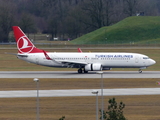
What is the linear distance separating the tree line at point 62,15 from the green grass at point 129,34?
1184 cm

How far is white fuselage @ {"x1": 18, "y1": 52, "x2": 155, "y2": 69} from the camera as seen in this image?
58.8m

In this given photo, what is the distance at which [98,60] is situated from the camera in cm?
5941

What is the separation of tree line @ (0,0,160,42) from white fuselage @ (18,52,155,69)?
70.5 m

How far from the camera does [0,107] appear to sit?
36688mm

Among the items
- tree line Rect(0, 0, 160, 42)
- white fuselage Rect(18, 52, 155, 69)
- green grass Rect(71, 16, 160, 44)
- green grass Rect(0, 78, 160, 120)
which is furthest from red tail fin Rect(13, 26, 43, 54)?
tree line Rect(0, 0, 160, 42)

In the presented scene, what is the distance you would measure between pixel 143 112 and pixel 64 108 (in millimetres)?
6751

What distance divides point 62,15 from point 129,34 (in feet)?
99.6

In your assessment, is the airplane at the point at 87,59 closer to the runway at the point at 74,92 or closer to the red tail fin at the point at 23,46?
the red tail fin at the point at 23,46

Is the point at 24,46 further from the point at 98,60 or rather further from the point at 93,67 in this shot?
the point at 98,60

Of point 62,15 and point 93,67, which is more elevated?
point 62,15

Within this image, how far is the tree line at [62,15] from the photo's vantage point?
442 feet

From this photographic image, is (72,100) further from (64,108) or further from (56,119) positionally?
(56,119)

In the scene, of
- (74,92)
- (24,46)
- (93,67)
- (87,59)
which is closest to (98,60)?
(87,59)

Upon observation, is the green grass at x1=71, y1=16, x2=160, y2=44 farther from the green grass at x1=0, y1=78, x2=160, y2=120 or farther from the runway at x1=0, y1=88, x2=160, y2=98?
the green grass at x1=0, y1=78, x2=160, y2=120
